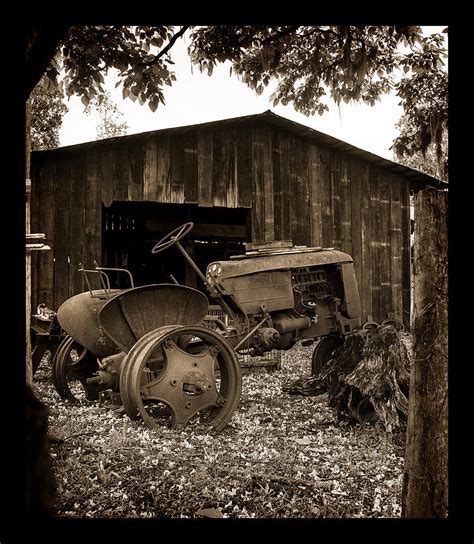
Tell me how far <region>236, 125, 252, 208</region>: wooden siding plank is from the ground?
5.97 meters

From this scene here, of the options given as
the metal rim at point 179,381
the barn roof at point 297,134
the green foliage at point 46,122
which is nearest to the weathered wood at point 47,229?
the barn roof at point 297,134

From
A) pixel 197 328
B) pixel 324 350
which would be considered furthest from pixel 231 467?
pixel 324 350

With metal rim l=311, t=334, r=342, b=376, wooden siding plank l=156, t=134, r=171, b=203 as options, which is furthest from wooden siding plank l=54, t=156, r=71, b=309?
metal rim l=311, t=334, r=342, b=376

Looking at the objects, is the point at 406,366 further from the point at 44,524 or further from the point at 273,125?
the point at 273,125

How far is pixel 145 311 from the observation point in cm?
572

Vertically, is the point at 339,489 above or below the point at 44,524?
below

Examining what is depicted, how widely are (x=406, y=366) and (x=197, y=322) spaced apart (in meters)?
2.32

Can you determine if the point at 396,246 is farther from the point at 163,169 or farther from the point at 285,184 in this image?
the point at 163,169

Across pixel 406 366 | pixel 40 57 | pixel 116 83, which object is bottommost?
pixel 406 366

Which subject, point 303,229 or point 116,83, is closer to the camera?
point 116,83

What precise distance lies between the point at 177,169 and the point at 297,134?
9.38ft

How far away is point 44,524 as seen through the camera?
178cm

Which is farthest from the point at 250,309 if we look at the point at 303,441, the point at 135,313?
the point at 303,441

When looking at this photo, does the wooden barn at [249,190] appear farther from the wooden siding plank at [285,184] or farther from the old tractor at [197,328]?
the old tractor at [197,328]
